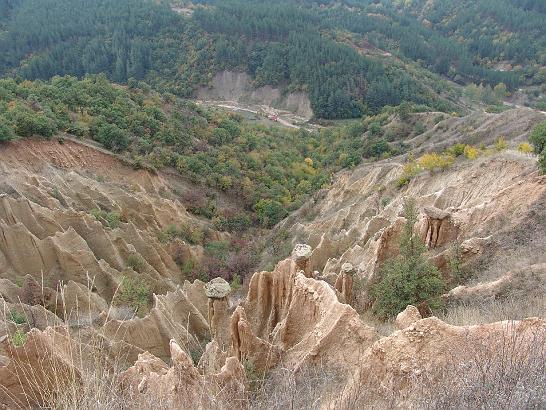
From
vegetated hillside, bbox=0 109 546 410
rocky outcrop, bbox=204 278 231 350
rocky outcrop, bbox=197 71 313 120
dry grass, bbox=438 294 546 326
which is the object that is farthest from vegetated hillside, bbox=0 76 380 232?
rocky outcrop, bbox=197 71 313 120

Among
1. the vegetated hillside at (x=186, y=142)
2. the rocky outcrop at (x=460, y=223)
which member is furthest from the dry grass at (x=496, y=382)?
the vegetated hillside at (x=186, y=142)

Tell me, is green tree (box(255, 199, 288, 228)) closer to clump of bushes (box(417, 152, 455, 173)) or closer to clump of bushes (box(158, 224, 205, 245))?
clump of bushes (box(158, 224, 205, 245))

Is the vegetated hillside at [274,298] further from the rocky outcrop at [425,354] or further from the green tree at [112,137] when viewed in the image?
the green tree at [112,137]

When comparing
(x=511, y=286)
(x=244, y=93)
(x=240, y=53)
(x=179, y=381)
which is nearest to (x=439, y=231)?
(x=511, y=286)

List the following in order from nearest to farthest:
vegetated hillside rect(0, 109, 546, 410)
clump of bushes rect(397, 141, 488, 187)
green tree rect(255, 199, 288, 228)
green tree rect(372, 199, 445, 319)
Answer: vegetated hillside rect(0, 109, 546, 410) → green tree rect(372, 199, 445, 319) → clump of bushes rect(397, 141, 488, 187) → green tree rect(255, 199, 288, 228)

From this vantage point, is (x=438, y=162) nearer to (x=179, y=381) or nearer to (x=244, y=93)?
(x=179, y=381)

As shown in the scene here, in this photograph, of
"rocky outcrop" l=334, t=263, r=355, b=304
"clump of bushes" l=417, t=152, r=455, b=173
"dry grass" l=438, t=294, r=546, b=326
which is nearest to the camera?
"dry grass" l=438, t=294, r=546, b=326

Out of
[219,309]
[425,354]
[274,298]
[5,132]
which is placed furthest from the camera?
[5,132]
